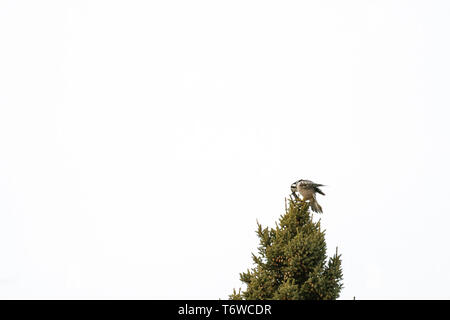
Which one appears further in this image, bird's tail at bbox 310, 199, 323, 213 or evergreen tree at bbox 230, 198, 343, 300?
bird's tail at bbox 310, 199, 323, 213

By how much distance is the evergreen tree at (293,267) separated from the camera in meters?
11.4

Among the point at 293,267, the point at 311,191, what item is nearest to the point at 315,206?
the point at 311,191

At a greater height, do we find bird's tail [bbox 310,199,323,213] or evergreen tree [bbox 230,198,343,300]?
bird's tail [bbox 310,199,323,213]

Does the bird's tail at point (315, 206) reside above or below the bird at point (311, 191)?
below

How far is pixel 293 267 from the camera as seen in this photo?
38.7 feet

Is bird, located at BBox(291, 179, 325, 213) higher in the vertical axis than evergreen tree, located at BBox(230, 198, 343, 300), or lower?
higher

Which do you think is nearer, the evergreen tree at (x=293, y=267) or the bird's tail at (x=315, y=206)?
the evergreen tree at (x=293, y=267)

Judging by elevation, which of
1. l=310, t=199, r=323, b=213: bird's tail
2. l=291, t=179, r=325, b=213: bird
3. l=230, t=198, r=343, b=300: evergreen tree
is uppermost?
l=291, t=179, r=325, b=213: bird

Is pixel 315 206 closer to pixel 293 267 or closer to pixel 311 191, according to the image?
pixel 311 191

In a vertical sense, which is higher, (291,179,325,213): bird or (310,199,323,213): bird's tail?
(291,179,325,213): bird

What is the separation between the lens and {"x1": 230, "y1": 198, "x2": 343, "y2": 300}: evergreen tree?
37.5ft
